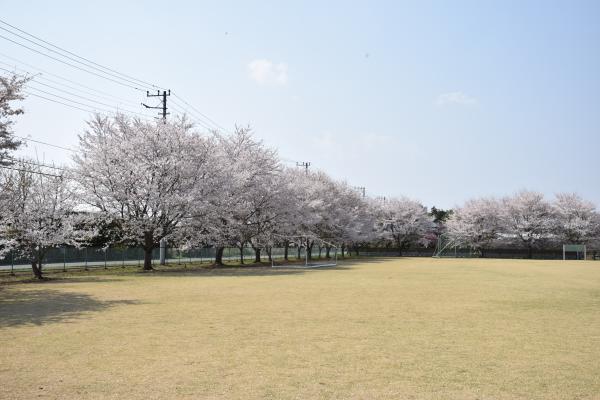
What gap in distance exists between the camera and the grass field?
25.3ft

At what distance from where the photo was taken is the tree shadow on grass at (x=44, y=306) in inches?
563

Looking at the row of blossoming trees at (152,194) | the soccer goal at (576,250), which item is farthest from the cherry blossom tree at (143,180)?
the soccer goal at (576,250)

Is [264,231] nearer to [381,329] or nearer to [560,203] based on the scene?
[381,329]

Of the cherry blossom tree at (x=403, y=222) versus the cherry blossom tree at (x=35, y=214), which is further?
the cherry blossom tree at (x=403, y=222)

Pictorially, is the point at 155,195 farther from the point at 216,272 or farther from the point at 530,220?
the point at 530,220

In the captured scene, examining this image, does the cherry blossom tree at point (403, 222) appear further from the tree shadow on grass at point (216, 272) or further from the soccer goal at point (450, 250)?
the tree shadow on grass at point (216, 272)

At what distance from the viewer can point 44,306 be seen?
17.1 meters

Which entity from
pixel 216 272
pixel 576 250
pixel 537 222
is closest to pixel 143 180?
pixel 216 272

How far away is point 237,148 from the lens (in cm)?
4978

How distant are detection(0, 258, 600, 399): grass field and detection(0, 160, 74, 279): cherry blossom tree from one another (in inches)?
425

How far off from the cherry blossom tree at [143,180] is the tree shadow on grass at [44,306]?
14318 millimetres

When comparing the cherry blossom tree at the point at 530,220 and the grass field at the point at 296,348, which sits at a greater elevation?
the cherry blossom tree at the point at 530,220

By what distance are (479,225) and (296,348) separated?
89.9 meters

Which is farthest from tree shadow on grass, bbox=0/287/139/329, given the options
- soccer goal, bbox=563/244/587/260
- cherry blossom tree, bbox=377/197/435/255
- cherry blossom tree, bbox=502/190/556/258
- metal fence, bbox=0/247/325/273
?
cherry blossom tree, bbox=377/197/435/255
